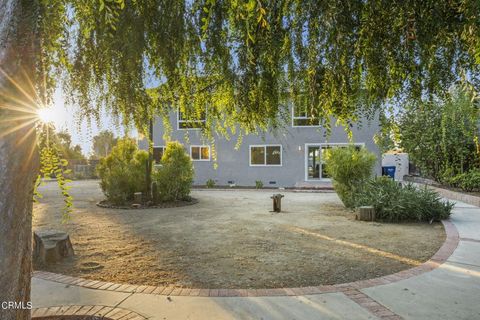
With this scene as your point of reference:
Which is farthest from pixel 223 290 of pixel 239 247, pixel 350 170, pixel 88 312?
pixel 350 170

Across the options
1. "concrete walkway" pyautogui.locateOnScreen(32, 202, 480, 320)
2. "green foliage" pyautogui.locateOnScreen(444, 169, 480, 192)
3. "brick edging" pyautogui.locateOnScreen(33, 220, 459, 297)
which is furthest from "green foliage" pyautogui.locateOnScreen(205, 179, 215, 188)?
"concrete walkway" pyautogui.locateOnScreen(32, 202, 480, 320)

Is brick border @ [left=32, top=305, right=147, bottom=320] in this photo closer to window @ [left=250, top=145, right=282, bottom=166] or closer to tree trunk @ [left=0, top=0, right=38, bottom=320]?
tree trunk @ [left=0, top=0, right=38, bottom=320]

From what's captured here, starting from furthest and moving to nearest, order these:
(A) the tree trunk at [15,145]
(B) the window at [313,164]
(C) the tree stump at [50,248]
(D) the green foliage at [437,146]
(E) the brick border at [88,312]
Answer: (B) the window at [313,164] → (D) the green foliage at [437,146] → (C) the tree stump at [50,248] → (E) the brick border at [88,312] → (A) the tree trunk at [15,145]

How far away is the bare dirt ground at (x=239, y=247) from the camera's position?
4.54 m

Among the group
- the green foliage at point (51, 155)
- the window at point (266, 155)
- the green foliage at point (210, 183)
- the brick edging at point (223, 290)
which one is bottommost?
the brick edging at point (223, 290)

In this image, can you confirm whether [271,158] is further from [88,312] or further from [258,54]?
[258,54]

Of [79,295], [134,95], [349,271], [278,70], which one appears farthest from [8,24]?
[349,271]

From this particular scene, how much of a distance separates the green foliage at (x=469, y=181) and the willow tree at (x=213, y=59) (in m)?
12.3

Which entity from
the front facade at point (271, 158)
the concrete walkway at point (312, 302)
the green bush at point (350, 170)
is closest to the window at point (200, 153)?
the front facade at point (271, 158)

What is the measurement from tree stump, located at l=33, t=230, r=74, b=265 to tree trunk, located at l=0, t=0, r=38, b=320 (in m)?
3.04

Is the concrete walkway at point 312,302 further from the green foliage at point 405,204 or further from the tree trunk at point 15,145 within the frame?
the green foliage at point 405,204

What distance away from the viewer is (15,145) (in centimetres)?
218

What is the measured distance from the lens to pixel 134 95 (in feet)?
8.82

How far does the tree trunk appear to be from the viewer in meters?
2.06
